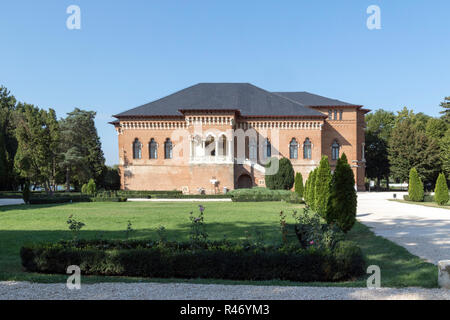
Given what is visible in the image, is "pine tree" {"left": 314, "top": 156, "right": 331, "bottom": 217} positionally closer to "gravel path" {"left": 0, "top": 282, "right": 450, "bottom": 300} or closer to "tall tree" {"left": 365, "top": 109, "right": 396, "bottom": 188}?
"gravel path" {"left": 0, "top": 282, "right": 450, "bottom": 300}

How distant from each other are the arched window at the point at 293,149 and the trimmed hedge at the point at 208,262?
32.9 m

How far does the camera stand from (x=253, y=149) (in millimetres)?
39156

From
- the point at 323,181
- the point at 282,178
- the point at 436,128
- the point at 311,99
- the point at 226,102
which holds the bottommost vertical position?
the point at 282,178

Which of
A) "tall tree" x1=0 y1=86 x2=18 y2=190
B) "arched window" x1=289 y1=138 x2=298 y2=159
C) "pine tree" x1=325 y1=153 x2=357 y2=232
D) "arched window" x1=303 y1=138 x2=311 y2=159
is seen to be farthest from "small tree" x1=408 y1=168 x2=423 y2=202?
"tall tree" x1=0 y1=86 x2=18 y2=190

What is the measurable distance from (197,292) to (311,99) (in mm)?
42630

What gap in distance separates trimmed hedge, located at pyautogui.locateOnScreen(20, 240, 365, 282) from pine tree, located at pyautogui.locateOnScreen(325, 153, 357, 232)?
3.74m

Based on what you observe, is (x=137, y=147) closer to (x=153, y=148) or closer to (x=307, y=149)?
(x=153, y=148)

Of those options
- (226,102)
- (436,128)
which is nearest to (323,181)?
(226,102)

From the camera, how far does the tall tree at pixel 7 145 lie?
4247 centimetres

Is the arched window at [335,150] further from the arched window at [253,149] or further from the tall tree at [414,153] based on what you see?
the tall tree at [414,153]

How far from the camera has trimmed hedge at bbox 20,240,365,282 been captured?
21.6ft

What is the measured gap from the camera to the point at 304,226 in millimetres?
9516

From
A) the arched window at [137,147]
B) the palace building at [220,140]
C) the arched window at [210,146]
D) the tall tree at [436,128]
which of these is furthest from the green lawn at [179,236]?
the tall tree at [436,128]
